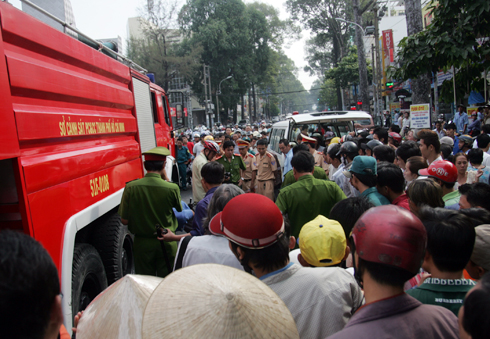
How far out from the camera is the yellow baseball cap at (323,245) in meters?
2.25

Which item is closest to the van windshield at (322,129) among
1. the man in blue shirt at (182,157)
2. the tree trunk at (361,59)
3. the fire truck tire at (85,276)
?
the man in blue shirt at (182,157)

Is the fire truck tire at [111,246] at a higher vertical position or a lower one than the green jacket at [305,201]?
lower

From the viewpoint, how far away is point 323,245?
88.3 inches

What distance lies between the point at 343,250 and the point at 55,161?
2386mm

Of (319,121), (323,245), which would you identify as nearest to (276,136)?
(319,121)

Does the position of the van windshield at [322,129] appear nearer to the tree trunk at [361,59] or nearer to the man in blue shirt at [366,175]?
the man in blue shirt at [366,175]

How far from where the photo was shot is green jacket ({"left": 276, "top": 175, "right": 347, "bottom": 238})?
392cm

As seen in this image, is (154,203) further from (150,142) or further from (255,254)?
(150,142)

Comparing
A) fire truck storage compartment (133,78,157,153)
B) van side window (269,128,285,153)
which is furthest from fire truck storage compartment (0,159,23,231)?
van side window (269,128,285,153)

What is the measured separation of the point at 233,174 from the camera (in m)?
7.53

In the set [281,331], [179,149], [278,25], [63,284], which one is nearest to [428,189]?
[281,331]

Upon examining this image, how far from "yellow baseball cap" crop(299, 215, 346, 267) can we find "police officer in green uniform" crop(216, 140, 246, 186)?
514 centimetres

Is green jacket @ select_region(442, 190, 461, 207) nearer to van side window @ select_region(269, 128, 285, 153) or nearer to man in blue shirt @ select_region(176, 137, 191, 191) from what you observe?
van side window @ select_region(269, 128, 285, 153)

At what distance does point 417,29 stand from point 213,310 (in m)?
9.86
